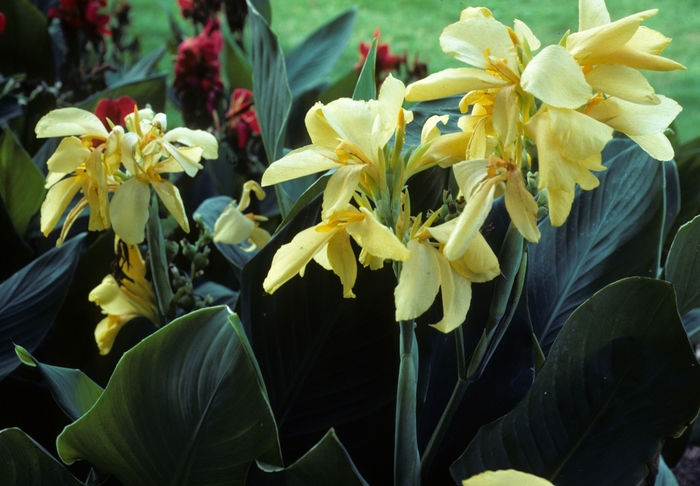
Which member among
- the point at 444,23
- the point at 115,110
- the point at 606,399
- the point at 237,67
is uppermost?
the point at 115,110

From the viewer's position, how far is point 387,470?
603 millimetres

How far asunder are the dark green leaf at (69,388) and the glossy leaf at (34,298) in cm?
19

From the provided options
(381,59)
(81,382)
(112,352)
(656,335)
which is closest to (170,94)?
(381,59)

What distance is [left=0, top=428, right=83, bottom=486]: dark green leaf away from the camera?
0.52m

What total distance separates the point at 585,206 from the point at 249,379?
0.42m

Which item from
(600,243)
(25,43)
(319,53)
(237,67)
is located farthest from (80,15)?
(600,243)

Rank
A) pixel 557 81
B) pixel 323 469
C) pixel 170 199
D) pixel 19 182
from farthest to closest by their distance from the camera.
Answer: pixel 19 182
pixel 170 199
pixel 323 469
pixel 557 81

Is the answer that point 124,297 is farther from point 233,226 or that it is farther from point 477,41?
point 477,41

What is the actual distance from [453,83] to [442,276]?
11 centimetres

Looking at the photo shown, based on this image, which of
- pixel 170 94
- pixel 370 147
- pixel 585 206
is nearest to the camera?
pixel 370 147

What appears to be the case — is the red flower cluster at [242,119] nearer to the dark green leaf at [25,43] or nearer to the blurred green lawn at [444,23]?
the dark green leaf at [25,43]

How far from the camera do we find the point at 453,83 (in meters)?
0.41

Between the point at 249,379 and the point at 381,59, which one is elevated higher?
the point at 249,379

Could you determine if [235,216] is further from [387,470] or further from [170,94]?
[170,94]
